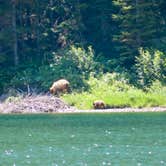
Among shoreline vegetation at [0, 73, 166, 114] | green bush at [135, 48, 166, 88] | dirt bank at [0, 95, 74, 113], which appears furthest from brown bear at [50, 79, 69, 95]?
green bush at [135, 48, 166, 88]

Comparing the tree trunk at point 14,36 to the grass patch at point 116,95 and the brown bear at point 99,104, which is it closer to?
the grass patch at point 116,95

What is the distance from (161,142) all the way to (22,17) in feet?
101

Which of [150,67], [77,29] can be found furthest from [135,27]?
[77,29]

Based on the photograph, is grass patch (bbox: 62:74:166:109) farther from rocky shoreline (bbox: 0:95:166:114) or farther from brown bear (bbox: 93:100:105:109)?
rocky shoreline (bbox: 0:95:166:114)

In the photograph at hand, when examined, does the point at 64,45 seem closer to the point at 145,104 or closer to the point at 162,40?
the point at 162,40

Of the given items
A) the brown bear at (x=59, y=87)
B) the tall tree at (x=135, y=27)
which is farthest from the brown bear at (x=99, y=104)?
the tall tree at (x=135, y=27)

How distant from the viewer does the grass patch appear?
4984 cm

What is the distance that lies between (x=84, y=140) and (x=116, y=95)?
62.8 feet

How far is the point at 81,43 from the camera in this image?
58.2 meters

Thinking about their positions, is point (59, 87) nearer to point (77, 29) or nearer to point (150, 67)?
point (150, 67)

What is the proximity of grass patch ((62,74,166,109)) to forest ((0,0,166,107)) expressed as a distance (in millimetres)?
364

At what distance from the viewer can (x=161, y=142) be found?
29.8 metres

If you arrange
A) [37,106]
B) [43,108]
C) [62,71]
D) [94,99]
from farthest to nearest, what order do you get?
[62,71], [94,99], [37,106], [43,108]

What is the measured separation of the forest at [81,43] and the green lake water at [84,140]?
8075mm
